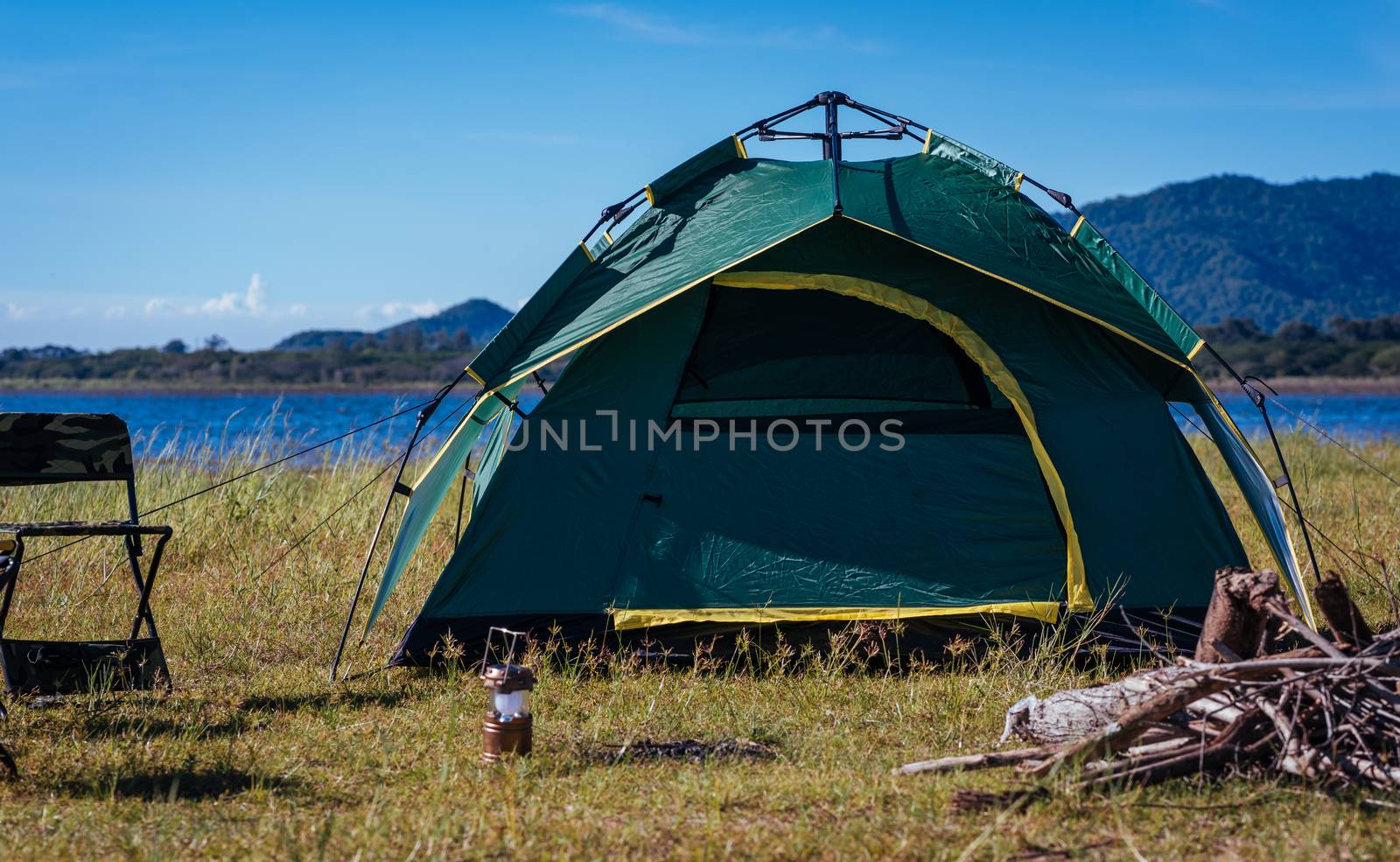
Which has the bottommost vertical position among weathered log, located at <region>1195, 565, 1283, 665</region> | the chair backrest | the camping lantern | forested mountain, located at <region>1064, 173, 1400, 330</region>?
the camping lantern

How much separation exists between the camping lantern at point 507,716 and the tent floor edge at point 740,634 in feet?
3.47

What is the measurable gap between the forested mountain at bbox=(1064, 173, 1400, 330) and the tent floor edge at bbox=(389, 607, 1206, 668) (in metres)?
119

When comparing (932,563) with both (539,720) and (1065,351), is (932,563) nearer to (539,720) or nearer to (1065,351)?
(1065,351)

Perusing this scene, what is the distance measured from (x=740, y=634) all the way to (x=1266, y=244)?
489ft

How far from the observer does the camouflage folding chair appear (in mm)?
4224

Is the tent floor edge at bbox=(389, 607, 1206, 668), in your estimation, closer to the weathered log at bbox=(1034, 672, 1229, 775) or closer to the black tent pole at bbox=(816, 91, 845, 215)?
the weathered log at bbox=(1034, 672, 1229, 775)

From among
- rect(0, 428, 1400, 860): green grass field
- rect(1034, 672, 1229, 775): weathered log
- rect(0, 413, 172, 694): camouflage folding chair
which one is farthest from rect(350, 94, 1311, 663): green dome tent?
rect(1034, 672, 1229, 775): weathered log

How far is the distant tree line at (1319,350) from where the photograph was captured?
5038cm

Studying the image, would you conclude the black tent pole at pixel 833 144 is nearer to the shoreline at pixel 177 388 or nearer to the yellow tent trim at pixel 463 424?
the yellow tent trim at pixel 463 424

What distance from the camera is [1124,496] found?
493cm

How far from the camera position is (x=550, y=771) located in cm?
355

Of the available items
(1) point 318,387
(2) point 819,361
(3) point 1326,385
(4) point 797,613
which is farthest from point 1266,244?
(4) point 797,613

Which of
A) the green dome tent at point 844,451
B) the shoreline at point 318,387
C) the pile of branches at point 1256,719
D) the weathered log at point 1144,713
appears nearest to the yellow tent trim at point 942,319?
the green dome tent at point 844,451

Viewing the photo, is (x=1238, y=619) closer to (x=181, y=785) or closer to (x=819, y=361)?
(x=819, y=361)
